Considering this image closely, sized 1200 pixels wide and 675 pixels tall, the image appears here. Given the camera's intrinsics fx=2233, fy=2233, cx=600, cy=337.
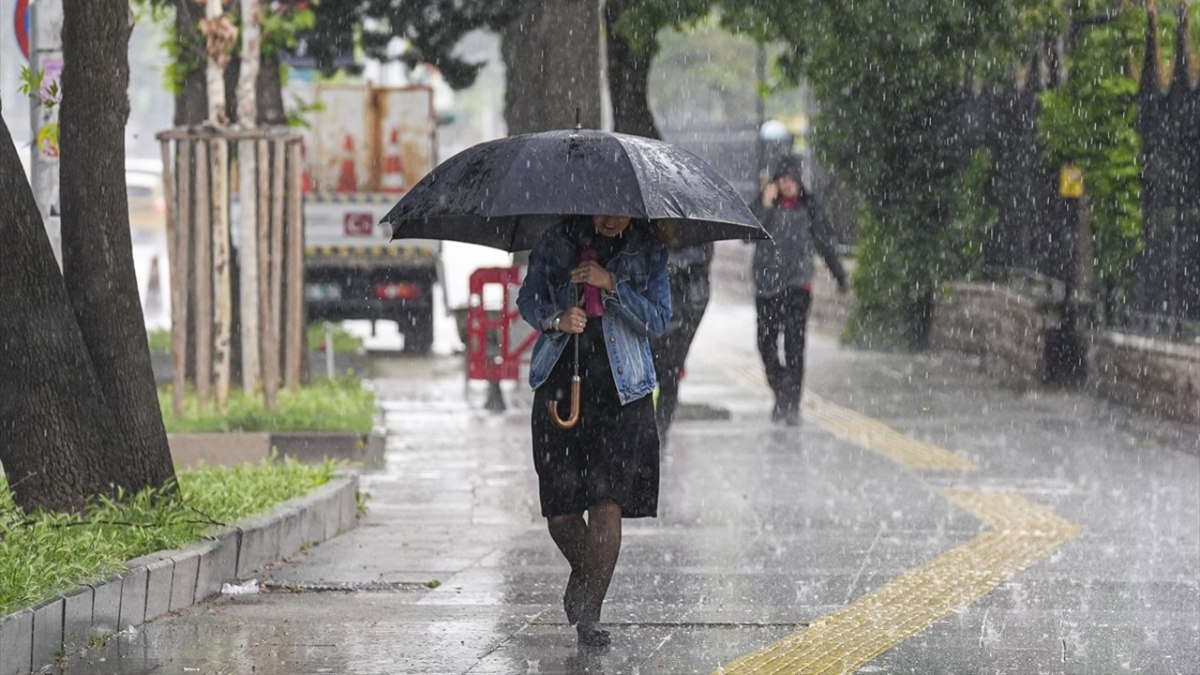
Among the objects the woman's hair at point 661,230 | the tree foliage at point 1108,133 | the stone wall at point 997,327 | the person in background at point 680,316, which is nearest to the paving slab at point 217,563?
the woman's hair at point 661,230

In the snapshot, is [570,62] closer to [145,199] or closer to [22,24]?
[22,24]

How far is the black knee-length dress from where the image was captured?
7.75 metres

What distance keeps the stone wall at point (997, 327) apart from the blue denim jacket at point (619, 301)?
11.3 metres

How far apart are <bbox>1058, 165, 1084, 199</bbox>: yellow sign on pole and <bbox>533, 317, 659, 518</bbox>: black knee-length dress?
11.9 m

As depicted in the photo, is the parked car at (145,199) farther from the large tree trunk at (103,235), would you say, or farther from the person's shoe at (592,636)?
the person's shoe at (592,636)

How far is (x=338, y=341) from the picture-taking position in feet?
72.9

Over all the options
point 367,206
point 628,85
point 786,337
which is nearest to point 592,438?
point 786,337

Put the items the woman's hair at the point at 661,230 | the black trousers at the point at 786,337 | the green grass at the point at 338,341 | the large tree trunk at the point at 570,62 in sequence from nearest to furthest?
the woman's hair at the point at 661,230 < the black trousers at the point at 786,337 < the large tree trunk at the point at 570,62 < the green grass at the point at 338,341

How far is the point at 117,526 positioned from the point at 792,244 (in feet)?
25.4

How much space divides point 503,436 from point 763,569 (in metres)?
6.18

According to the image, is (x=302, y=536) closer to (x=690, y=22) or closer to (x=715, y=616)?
(x=715, y=616)

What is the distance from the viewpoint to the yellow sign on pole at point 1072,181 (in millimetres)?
18906

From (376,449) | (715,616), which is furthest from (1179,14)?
(715,616)

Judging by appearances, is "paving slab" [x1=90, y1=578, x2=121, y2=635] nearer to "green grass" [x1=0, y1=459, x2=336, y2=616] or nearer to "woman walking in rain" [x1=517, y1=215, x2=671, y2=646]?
"green grass" [x1=0, y1=459, x2=336, y2=616]
